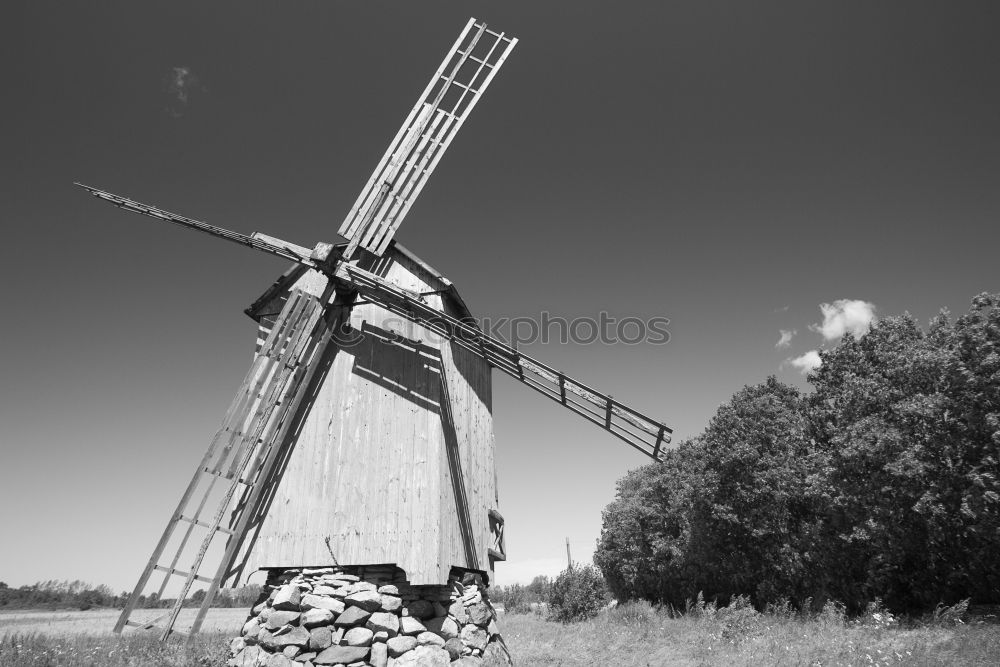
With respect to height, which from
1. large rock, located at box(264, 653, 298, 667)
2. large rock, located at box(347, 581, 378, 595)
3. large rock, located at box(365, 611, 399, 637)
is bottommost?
large rock, located at box(264, 653, 298, 667)

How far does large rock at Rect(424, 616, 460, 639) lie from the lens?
9.95m

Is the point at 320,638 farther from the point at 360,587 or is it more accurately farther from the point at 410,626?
A: the point at 410,626

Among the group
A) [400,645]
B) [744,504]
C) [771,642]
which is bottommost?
[400,645]

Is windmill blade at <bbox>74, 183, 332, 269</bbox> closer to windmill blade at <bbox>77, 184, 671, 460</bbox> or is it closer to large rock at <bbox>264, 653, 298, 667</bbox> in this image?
windmill blade at <bbox>77, 184, 671, 460</bbox>

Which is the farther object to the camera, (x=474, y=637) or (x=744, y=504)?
(x=744, y=504)

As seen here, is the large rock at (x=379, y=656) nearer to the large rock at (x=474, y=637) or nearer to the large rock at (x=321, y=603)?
the large rock at (x=321, y=603)

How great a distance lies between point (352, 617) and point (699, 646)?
9.29 meters

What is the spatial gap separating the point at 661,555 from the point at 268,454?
23.1m

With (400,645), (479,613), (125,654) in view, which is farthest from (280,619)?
(479,613)

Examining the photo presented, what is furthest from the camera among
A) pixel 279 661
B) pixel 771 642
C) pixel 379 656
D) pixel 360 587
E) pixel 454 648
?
pixel 771 642

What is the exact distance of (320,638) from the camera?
9219 mm

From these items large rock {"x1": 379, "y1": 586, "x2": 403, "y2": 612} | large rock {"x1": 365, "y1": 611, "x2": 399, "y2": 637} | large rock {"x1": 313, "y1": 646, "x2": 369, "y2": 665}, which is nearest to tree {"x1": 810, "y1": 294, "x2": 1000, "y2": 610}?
large rock {"x1": 379, "y1": 586, "x2": 403, "y2": 612}

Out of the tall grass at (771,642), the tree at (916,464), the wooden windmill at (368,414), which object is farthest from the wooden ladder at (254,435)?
the tree at (916,464)

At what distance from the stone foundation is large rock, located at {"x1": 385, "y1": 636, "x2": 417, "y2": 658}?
0.01 metres
